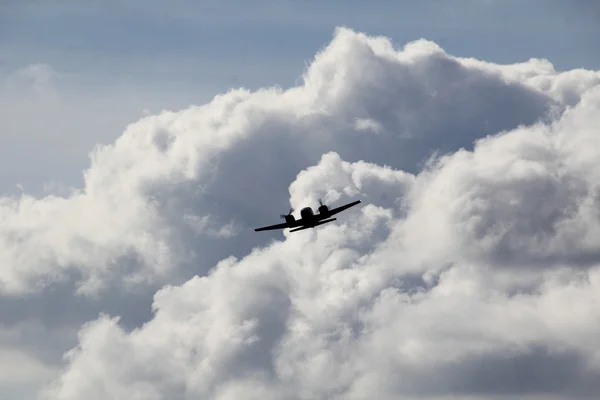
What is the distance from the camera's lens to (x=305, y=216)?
76.8 metres
